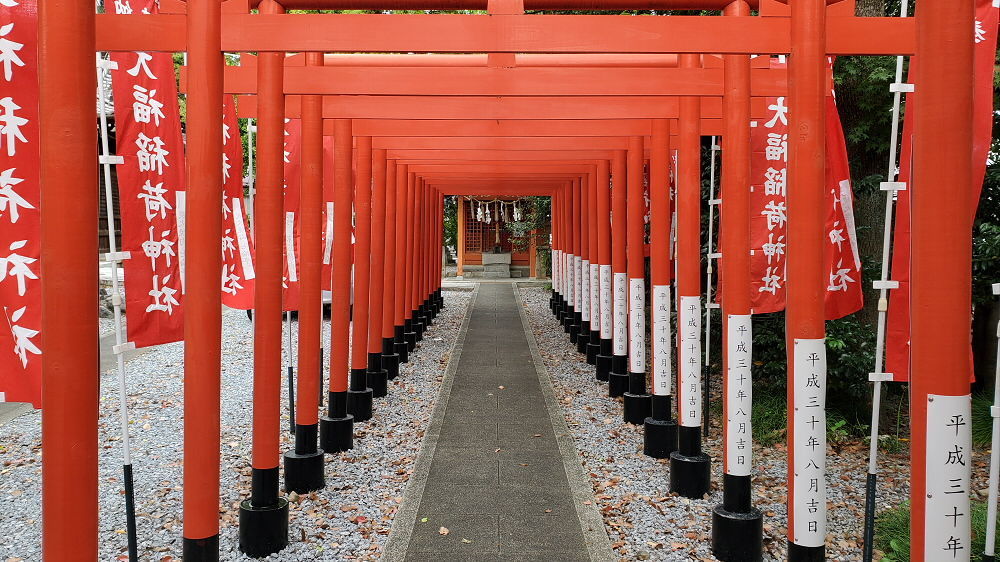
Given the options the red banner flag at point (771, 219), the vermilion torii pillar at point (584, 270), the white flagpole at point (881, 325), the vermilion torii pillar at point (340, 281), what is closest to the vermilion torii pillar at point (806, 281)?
the white flagpole at point (881, 325)

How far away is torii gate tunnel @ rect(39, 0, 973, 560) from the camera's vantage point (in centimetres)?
252

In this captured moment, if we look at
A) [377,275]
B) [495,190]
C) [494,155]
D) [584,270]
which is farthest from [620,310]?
[495,190]

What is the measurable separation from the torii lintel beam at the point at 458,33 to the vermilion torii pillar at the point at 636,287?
11.8 ft

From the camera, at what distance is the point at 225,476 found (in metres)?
5.76

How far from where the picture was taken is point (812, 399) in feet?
11.4

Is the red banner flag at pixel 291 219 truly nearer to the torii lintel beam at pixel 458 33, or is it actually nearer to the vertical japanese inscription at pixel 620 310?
the torii lintel beam at pixel 458 33

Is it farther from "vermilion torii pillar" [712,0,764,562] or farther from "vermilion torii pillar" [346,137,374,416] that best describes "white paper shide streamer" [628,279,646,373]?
"vermilion torii pillar" [346,137,374,416]

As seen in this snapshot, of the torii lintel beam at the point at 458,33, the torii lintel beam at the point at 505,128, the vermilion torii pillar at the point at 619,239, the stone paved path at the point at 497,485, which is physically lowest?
the stone paved path at the point at 497,485

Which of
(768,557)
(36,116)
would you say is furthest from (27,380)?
(768,557)

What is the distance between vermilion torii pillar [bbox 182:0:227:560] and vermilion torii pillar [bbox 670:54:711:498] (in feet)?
11.5

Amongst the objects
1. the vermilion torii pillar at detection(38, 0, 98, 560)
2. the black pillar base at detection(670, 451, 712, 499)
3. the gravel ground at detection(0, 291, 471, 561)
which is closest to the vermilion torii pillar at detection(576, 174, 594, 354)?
the gravel ground at detection(0, 291, 471, 561)

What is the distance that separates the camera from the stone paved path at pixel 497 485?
4273 mm

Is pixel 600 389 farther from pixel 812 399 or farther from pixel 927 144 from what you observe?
pixel 927 144

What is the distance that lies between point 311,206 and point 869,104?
585 cm
